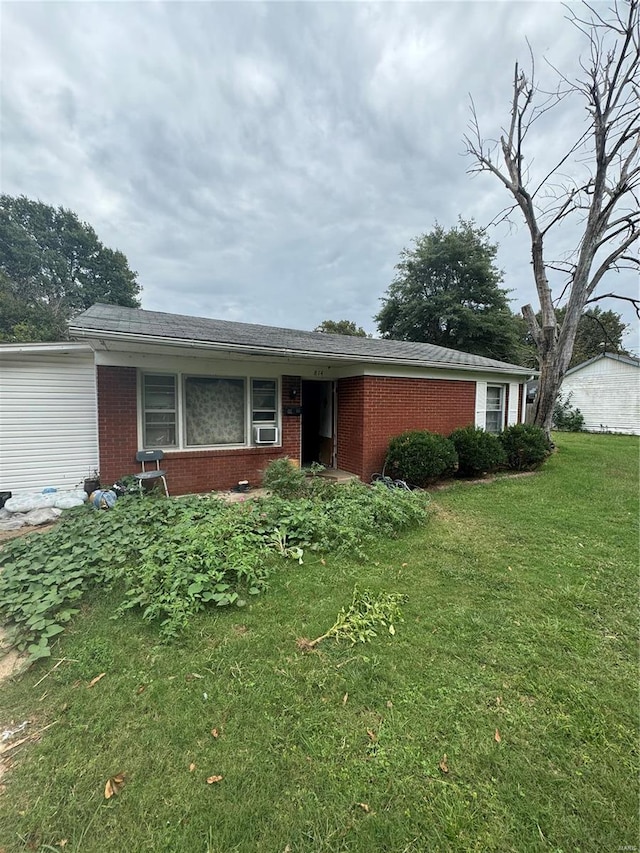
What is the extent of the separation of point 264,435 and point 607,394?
21540mm

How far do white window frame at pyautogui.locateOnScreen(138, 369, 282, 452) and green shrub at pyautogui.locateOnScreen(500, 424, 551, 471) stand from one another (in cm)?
574

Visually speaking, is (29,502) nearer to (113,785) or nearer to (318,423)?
(113,785)

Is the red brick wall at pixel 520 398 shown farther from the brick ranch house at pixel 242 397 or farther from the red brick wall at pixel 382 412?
the red brick wall at pixel 382 412

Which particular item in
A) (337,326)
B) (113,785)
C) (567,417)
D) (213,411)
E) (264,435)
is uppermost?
(337,326)

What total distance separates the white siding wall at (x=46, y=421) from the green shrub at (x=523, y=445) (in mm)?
9361

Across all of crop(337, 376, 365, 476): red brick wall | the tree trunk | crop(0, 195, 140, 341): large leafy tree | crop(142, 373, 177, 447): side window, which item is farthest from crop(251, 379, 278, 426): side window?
crop(0, 195, 140, 341): large leafy tree

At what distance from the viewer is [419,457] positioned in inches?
272

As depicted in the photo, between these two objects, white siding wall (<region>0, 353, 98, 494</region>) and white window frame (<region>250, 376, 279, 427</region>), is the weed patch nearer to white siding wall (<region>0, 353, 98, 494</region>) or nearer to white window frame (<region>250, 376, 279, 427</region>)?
white siding wall (<region>0, 353, 98, 494</region>)

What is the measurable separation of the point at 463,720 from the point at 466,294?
956 inches

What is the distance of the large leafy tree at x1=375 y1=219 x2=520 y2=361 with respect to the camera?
21.5 m

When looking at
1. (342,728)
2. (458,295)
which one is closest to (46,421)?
(342,728)

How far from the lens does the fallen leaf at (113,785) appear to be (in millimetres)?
1603

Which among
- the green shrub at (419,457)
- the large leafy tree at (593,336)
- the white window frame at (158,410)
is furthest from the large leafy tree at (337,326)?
the white window frame at (158,410)

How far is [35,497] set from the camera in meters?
5.65
